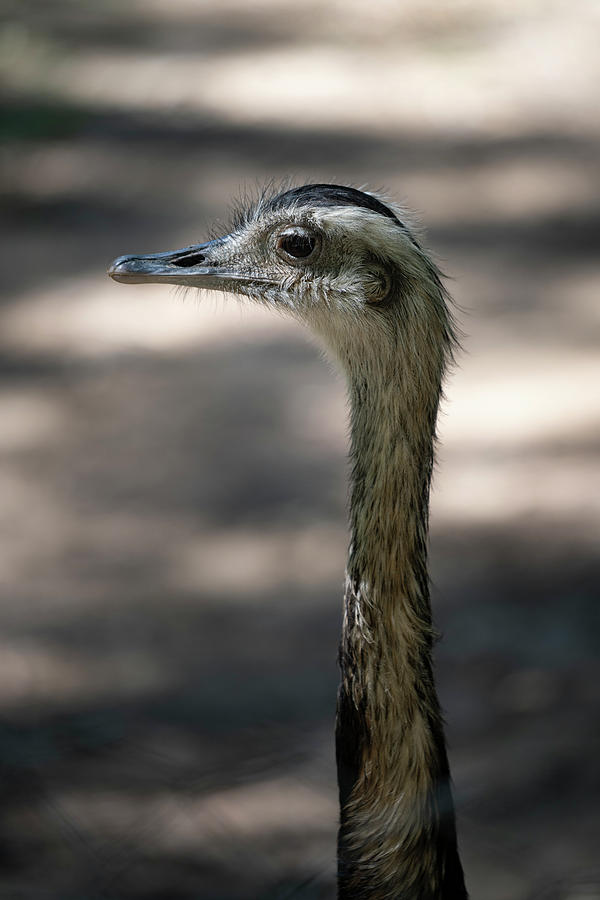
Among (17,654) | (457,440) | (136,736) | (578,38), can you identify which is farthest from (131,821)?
(578,38)

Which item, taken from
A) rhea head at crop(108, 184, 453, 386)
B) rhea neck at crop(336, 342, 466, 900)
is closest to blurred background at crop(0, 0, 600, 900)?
rhea neck at crop(336, 342, 466, 900)

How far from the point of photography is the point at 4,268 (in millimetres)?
3139

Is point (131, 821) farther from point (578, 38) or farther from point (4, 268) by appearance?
point (578, 38)

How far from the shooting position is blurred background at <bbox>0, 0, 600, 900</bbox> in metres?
1.93

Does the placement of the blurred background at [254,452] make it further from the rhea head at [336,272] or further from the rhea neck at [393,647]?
the rhea head at [336,272]

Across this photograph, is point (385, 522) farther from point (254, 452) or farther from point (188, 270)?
point (254, 452)

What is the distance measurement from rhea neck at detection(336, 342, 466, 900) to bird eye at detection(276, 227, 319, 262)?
0.49 ft

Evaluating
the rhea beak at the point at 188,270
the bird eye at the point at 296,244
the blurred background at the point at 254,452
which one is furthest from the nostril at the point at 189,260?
the blurred background at the point at 254,452

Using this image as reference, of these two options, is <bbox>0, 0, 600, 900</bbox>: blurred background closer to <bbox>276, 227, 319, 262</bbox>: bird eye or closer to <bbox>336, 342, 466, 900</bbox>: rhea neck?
<bbox>336, 342, 466, 900</bbox>: rhea neck

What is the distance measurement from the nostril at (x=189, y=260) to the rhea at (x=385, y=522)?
0.36 ft

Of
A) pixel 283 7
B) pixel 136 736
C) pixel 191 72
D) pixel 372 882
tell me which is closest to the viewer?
pixel 372 882

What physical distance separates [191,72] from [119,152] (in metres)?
0.41

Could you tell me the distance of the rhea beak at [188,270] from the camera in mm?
1532

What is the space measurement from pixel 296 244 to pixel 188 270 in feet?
0.47
